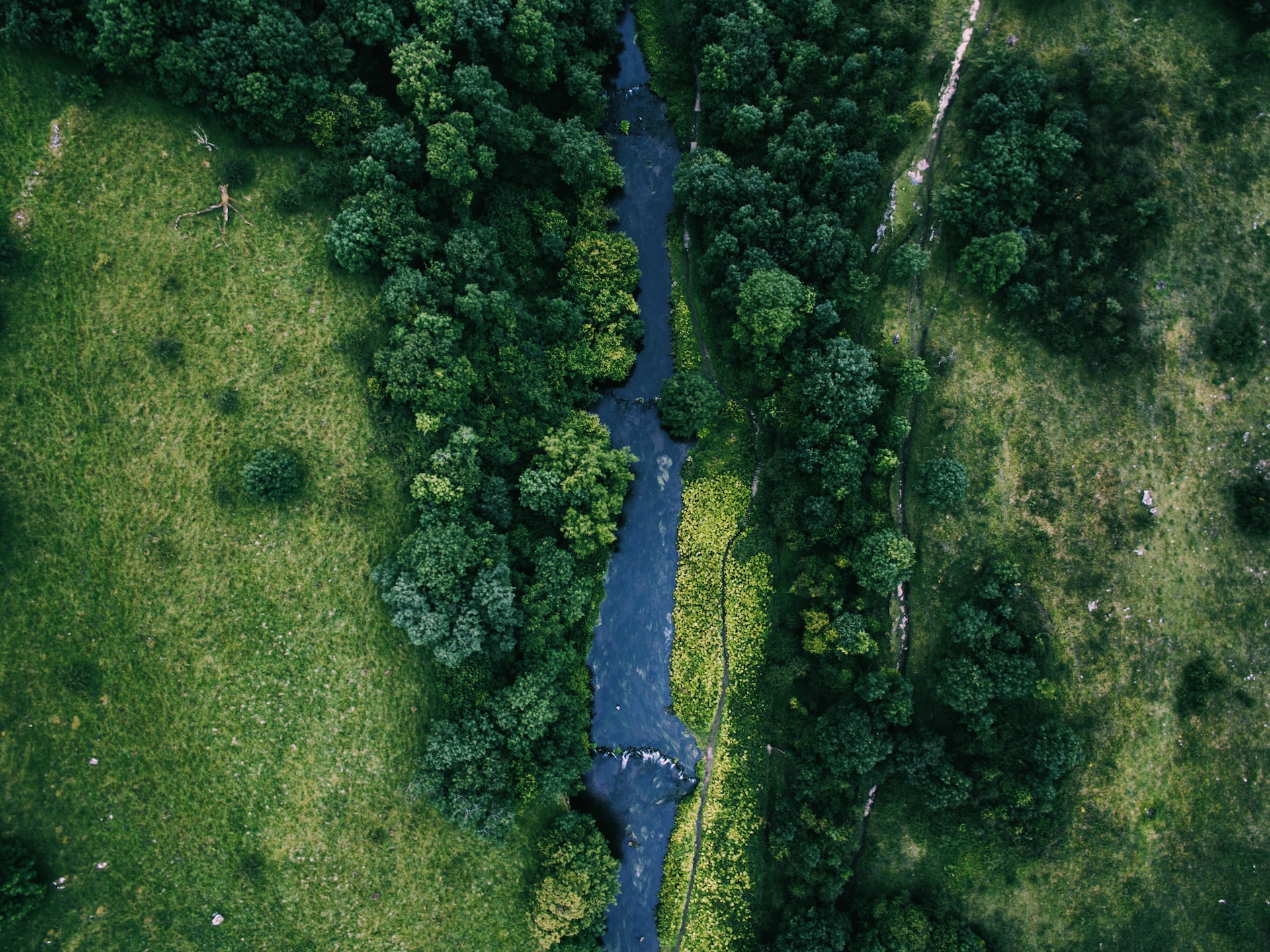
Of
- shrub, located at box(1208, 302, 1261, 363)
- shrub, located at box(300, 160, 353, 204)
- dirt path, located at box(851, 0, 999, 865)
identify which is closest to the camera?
shrub, located at box(1208, 302, 1261, 363)

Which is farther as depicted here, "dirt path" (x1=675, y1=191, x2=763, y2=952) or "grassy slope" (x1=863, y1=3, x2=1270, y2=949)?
"dirt path" (x1=675, y1=191, x2=763, y2=952)

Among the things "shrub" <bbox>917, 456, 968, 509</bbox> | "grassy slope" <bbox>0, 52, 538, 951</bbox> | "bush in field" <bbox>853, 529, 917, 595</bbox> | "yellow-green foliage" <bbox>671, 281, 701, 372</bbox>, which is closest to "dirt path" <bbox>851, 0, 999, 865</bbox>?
"shrub" <bbox>917, 456, 968, 509</bbox>

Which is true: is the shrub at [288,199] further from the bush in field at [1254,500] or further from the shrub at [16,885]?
the bush in field at [1254,500]

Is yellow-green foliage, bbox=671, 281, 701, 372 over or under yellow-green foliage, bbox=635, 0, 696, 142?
under

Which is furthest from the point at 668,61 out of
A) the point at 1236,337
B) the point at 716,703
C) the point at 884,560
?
the point at 716,703

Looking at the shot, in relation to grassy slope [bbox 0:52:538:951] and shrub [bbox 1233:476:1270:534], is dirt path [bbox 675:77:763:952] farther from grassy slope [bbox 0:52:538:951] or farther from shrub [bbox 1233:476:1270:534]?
shrub [bbox 1233:476:1270:534]

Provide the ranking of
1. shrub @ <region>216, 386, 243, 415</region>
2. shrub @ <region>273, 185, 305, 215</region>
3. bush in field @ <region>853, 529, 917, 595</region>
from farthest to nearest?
shrub @ <region>273, 185, 305, 215</region> → shrub @ <region>216, 386, 243, 415</region> → bush in field @ <region>853, 529, 917, 595</region>
